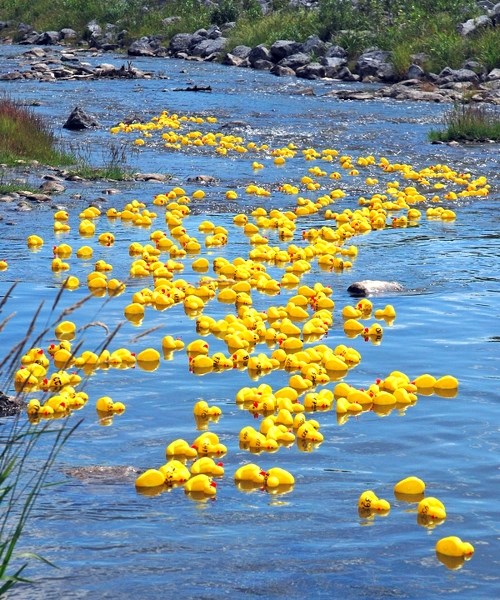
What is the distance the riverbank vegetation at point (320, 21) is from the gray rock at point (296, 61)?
1480mm

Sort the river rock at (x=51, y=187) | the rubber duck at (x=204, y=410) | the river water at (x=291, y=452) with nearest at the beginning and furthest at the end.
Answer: the river water at (x=291, y=452) < the rubber duck at (x=204, y=410) < the river rock at (x=51, y=187)

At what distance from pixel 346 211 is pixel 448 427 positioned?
9.14m

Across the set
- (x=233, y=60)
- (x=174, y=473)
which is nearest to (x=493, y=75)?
(x=233, y=60)

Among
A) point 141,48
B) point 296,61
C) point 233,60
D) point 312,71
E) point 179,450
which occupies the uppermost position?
point 179,450

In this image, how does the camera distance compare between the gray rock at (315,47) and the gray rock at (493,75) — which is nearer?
the gray rock at (493,75)

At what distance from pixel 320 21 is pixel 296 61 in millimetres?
4179

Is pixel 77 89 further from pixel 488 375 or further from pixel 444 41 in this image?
pixel 488 375

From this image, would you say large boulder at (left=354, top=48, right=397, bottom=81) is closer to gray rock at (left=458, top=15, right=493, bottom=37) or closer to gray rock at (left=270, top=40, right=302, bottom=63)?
gray rock at (left=458, top=15, right=493, bottom=37)

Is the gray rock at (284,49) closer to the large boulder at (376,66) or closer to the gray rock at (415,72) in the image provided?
the large boulder at (376,66)

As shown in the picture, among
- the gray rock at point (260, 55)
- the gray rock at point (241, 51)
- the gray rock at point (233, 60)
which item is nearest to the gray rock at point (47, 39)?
the gray rock at point (241, 51)

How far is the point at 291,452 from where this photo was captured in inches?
343

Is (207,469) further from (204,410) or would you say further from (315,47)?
(315,47)

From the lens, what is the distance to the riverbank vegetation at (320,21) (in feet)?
124

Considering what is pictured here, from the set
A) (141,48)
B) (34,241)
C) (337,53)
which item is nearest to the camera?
(34,241)
